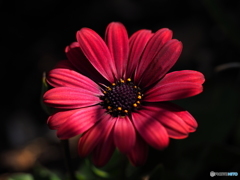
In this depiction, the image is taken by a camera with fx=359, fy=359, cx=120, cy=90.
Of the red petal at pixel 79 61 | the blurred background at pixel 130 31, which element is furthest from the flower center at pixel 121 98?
the blurred background at pixel 130 31

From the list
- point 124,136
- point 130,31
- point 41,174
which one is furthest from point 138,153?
point 130,31

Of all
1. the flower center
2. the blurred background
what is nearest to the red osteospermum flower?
the flower center

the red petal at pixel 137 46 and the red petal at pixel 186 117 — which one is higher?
the red petal at pixel 137 46

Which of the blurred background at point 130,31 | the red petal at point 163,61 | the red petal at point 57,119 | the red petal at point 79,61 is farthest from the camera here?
the blurred background at point 130,31

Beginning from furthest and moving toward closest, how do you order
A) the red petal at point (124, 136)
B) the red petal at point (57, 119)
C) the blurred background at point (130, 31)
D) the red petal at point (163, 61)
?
the blurred background at point (130, 31) < the red petal at point (163, 61) < the red petal at point (57, 119) < the red petal at point (124, 136)

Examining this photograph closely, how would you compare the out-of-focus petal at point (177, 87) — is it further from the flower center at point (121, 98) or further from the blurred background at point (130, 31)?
the blurred background at point (130, 31)

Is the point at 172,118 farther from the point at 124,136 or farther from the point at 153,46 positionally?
the point at 153,46

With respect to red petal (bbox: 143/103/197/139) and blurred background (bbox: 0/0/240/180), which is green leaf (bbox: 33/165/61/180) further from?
red petal (bbox: 143/103/197/139)
